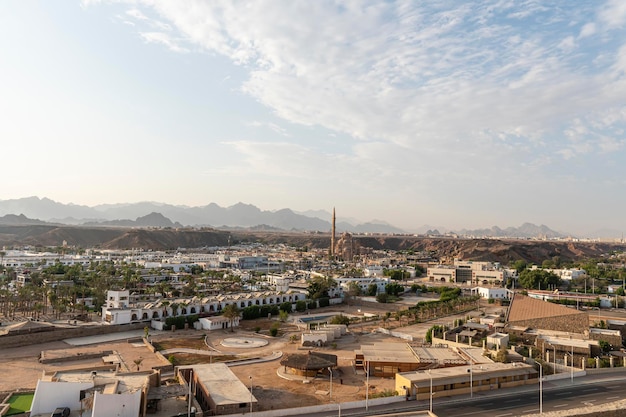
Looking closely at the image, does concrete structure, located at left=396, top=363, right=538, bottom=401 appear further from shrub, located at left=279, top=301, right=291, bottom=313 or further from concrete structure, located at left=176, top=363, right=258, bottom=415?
shrub, located at left=279, top=301, right=291, bottom=313

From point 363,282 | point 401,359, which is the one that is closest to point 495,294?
point 363,282

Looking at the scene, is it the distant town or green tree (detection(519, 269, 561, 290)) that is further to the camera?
green tree (detection(519, 269, 561, 290))

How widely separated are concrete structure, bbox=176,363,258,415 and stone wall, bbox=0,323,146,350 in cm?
2191

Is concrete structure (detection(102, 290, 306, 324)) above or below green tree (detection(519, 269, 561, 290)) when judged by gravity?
below

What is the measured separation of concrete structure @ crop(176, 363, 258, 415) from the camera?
1034 inches

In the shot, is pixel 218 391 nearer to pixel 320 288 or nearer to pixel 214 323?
pixel 214 323

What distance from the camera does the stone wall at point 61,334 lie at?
4460cm

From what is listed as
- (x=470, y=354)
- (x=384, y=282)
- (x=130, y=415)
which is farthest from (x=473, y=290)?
(x=130, y=415)

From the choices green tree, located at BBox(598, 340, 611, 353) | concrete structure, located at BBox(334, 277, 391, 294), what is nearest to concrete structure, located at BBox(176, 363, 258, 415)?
green tree, located at BBox(598, 340, 611, 353)

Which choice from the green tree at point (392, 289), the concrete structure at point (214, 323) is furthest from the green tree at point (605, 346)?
the green tree at point (392, 289)

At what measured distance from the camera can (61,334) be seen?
4788 centimetres

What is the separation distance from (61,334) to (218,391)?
28281mm

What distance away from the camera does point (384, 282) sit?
87250 mm

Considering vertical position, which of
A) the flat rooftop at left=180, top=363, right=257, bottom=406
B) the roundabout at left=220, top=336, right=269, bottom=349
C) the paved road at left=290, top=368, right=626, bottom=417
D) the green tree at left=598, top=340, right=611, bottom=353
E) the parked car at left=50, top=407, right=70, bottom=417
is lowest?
the roundabout at left=220, top=336, right=269, bottom=349
